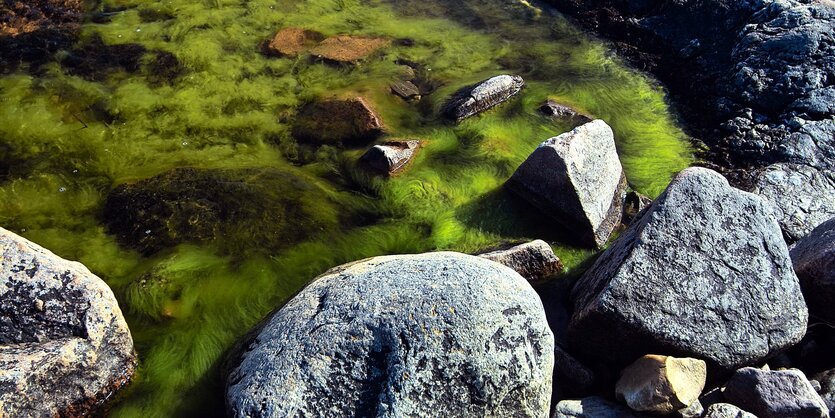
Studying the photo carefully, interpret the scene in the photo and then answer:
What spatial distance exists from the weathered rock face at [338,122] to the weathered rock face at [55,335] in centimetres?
250

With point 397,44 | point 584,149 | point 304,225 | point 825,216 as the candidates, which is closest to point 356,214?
point 304,225

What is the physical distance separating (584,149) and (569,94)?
1.84 meters

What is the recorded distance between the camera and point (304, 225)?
15.3ft

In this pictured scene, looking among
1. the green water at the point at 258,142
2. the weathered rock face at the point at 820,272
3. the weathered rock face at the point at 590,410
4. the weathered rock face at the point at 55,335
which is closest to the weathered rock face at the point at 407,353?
the weathered rock face at the point at 590,410

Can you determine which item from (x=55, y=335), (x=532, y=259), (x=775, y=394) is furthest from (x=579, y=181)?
(x=55, y=335)

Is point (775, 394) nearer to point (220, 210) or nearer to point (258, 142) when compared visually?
point (220, 210)

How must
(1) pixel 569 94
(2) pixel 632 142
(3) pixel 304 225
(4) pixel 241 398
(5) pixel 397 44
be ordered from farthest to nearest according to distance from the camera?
1. (5) pixel 397 44
2. (1) pixel 569 94
3. (2) pixel 632 142
4. (3) pixel 304 225
5. (4) pixel 241 398

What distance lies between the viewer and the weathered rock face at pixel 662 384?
3.06m

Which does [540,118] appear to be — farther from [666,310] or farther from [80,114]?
[80,114]

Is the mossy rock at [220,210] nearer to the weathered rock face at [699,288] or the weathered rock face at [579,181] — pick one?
the weathered rock face at [579,181]

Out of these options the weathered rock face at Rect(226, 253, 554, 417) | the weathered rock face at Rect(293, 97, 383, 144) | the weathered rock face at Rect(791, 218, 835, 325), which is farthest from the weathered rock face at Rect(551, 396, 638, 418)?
the weathered rock face at Rect(293, 97, 383, 144)

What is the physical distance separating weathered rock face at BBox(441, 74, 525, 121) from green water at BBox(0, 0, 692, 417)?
0.12m

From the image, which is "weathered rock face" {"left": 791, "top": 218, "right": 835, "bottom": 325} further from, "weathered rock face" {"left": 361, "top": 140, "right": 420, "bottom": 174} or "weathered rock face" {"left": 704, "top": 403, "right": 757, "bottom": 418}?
"weathered rock face" {"left": 361, "top": 140, "right": 420, "bottom": 174}

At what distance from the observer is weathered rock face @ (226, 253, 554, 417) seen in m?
2.84
